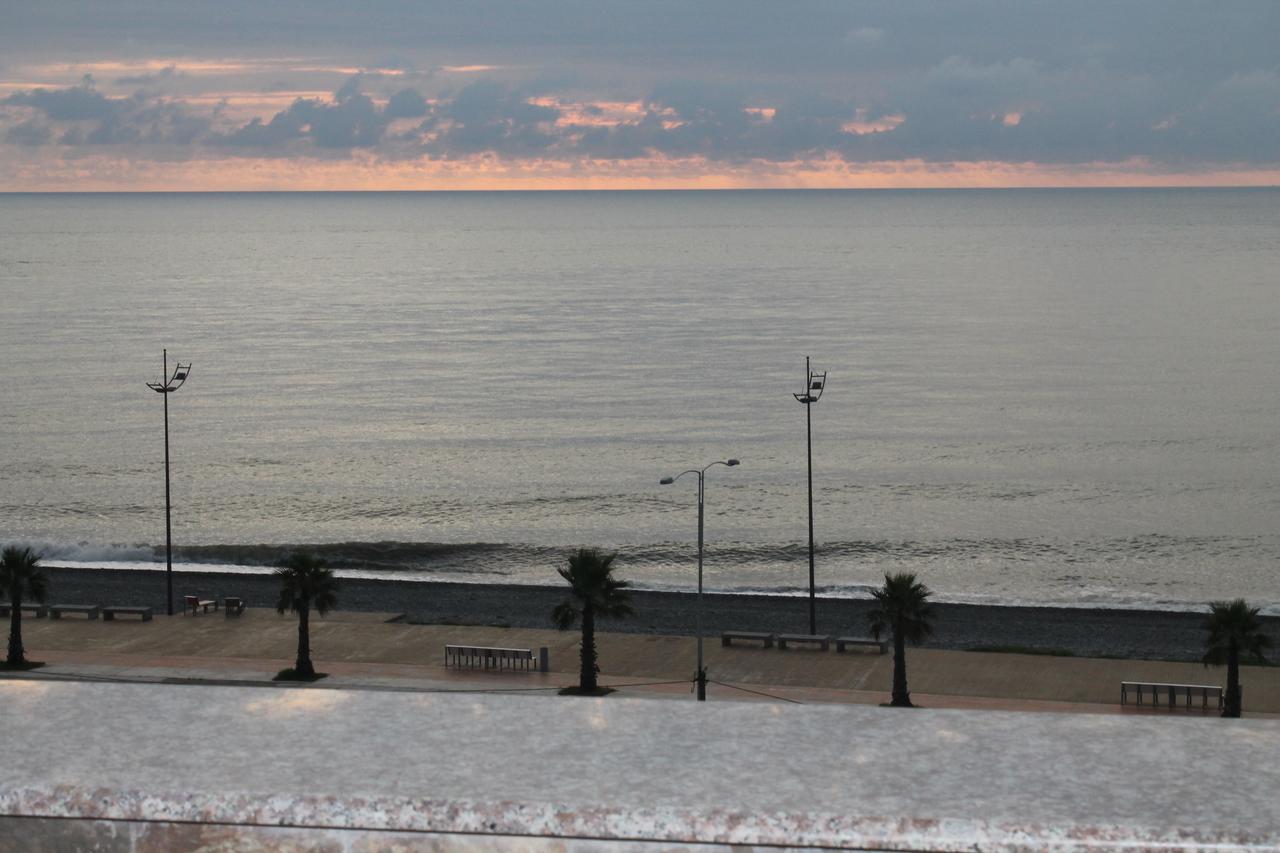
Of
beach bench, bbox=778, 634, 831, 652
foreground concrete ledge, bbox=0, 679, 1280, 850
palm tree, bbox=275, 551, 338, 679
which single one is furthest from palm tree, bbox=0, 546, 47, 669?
foreground concrete ledge, bbox=0, 679, 1280, 850

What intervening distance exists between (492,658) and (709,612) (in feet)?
40.0

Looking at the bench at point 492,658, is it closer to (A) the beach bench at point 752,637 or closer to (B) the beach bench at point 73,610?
(A) the beach bench at point 752,637

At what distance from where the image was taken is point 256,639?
39562 mm

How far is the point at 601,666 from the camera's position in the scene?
120 feet

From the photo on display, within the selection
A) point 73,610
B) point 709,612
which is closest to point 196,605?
point 73,610

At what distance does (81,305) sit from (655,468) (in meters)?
99.7

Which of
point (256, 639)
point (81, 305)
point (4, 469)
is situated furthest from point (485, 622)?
point (81, 305)

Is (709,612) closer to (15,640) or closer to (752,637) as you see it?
(752,637)

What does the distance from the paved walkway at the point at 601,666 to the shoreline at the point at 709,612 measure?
3933mm

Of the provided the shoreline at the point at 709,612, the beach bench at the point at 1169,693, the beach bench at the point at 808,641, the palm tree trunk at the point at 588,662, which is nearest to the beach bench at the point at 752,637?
the beach bench at the point at 808,641

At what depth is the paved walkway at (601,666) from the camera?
33.3 m

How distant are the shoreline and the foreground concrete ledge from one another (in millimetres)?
37107

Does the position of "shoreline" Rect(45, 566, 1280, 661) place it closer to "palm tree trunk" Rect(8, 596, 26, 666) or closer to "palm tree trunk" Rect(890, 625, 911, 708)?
"palm tree trunk" Rect(890, 625, 911, 708)

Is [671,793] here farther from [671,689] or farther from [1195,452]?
[1195,452]
